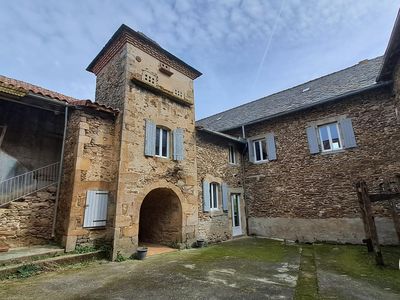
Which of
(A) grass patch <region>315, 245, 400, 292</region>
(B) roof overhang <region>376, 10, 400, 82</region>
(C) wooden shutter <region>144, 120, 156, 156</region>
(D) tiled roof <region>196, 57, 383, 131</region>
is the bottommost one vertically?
(A) grass patch <region>315, 245, 400, 292</region>

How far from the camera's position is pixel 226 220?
33.2 ft

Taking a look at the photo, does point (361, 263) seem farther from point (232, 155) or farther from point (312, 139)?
point (232, 155)

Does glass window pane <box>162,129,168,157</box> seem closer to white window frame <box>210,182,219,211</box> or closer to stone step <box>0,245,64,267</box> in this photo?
white window frame <box>210,182,219,211</box>

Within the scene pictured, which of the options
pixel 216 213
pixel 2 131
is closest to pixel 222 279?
pixel 216 213

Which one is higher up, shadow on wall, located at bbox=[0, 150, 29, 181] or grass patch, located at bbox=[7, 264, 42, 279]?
shadow on wall, located at bbox=[0, 150, 29, 181]

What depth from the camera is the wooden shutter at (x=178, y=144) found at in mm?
8555

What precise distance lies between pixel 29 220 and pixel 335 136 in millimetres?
10986

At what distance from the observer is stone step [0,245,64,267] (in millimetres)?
4930

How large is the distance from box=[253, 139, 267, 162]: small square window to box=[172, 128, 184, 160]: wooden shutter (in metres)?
4.41

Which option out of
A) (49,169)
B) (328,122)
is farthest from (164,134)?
(328,122)

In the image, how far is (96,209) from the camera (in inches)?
263

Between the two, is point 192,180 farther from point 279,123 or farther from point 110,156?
point 279,123

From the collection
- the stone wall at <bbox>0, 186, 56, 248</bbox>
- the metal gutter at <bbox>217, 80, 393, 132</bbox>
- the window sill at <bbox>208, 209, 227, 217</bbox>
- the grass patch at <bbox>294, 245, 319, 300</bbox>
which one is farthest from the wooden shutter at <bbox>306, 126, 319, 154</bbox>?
the stone wall at <bbox>0, 186, 56, 248</bbox>

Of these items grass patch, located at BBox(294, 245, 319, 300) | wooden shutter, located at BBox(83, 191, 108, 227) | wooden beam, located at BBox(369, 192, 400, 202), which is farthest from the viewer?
wooden shutter, located at BBox(83, 191, 108, 227)
